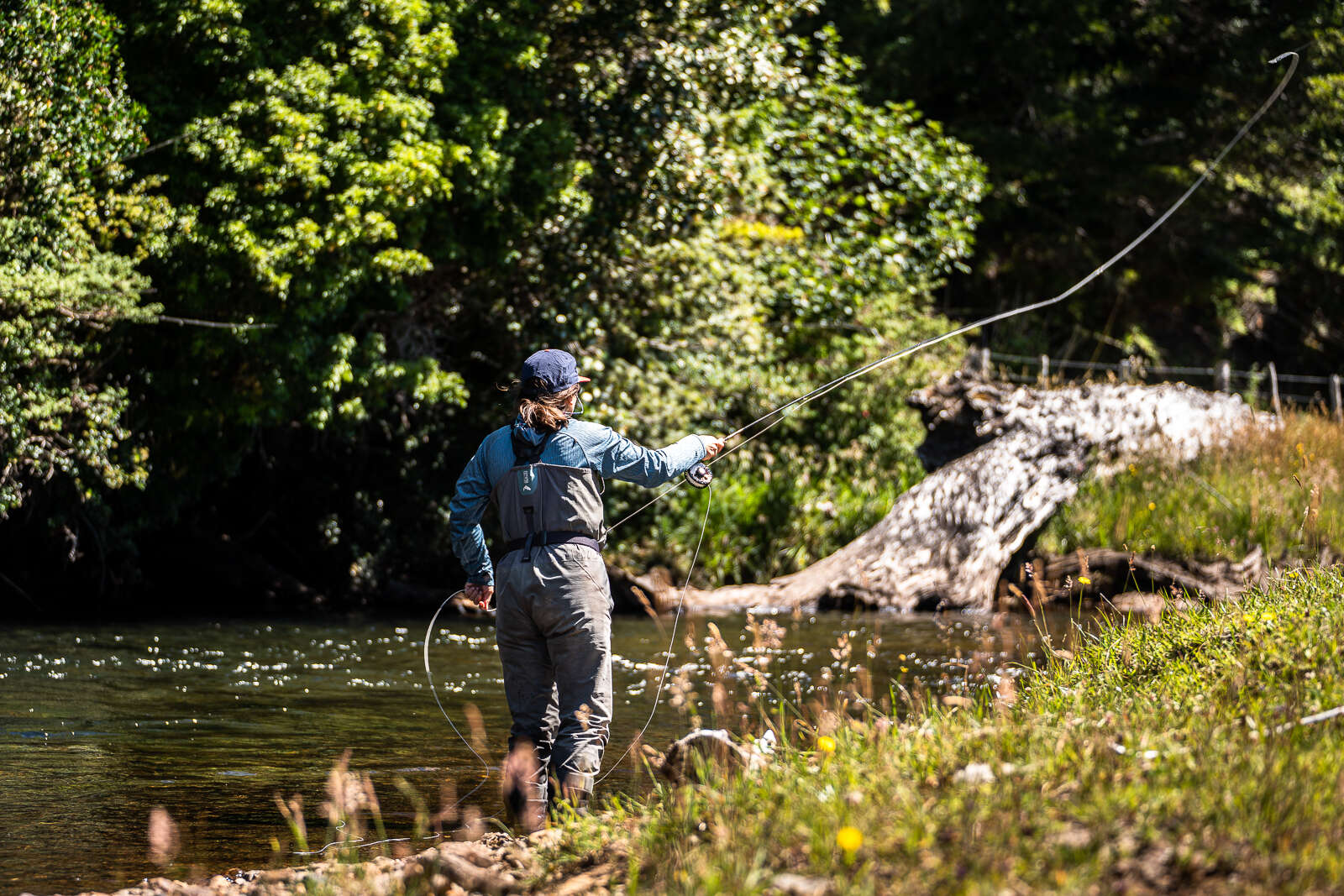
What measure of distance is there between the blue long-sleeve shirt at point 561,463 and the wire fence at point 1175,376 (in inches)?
407

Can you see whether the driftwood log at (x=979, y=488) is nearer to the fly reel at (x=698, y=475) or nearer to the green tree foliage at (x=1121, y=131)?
the fly reel at (x=698, y=475)

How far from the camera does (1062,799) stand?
9.89 feet

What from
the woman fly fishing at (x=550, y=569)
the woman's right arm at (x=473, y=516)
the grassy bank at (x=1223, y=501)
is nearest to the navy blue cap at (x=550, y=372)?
the woman fly fishing at (x=550, y=569)

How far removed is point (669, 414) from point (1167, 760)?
9508mm

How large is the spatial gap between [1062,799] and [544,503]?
2424 mm

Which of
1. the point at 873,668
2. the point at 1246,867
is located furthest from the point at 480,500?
the point at 873,668

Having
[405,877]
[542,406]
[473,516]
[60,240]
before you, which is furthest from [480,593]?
[60,240]

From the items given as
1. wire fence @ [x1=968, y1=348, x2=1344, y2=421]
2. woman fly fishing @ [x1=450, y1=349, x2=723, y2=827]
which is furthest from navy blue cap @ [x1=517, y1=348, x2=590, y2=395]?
wire fence @ [x1=968, y1=348, x2=1344, y2=421]

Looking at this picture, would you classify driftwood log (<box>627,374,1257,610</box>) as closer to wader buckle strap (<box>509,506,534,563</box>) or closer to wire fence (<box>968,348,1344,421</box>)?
wire fence (<box>968,348,1344,421</box>)

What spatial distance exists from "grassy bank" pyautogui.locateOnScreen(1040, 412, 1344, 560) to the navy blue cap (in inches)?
274

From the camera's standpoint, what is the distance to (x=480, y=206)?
1127 cm

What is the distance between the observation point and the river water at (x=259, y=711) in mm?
4723

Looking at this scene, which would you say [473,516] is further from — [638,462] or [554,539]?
[638,462]

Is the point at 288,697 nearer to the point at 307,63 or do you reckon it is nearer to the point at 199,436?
the point at 199,436
